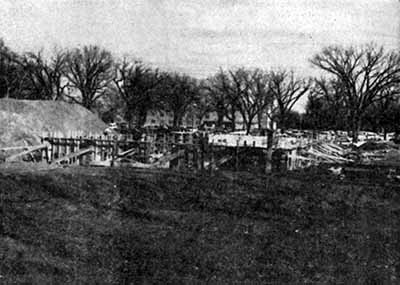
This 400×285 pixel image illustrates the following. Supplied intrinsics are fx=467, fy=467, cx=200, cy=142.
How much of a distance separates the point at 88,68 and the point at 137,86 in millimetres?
6504

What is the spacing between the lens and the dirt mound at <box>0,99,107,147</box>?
27.3 metres

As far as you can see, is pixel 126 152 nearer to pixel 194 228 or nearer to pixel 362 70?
pixel 194 228

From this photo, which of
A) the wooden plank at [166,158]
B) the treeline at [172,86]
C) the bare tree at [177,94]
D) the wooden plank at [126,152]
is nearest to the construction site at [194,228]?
the wooden plank at [166,158]

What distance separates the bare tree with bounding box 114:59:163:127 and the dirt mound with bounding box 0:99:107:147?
1650cm

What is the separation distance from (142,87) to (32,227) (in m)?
53.2

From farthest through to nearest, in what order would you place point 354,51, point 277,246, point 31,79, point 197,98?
1. point 197,98
2. point 31,79
3. point 354,51
4. point 277,246

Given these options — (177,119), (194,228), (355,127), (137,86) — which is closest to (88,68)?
(137,86)

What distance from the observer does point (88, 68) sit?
193 feet

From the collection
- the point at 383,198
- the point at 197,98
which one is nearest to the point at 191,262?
the point at 383,198

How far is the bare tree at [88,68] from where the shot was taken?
59.2 meters

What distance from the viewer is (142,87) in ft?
200

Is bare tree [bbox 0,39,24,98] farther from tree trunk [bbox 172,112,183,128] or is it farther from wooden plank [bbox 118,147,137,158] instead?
wooden plank [bbox 118,147,137,158]

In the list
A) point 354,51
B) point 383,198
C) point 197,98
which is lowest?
point 383,198

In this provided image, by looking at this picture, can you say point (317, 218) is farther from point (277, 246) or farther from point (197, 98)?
point (197, 98)
